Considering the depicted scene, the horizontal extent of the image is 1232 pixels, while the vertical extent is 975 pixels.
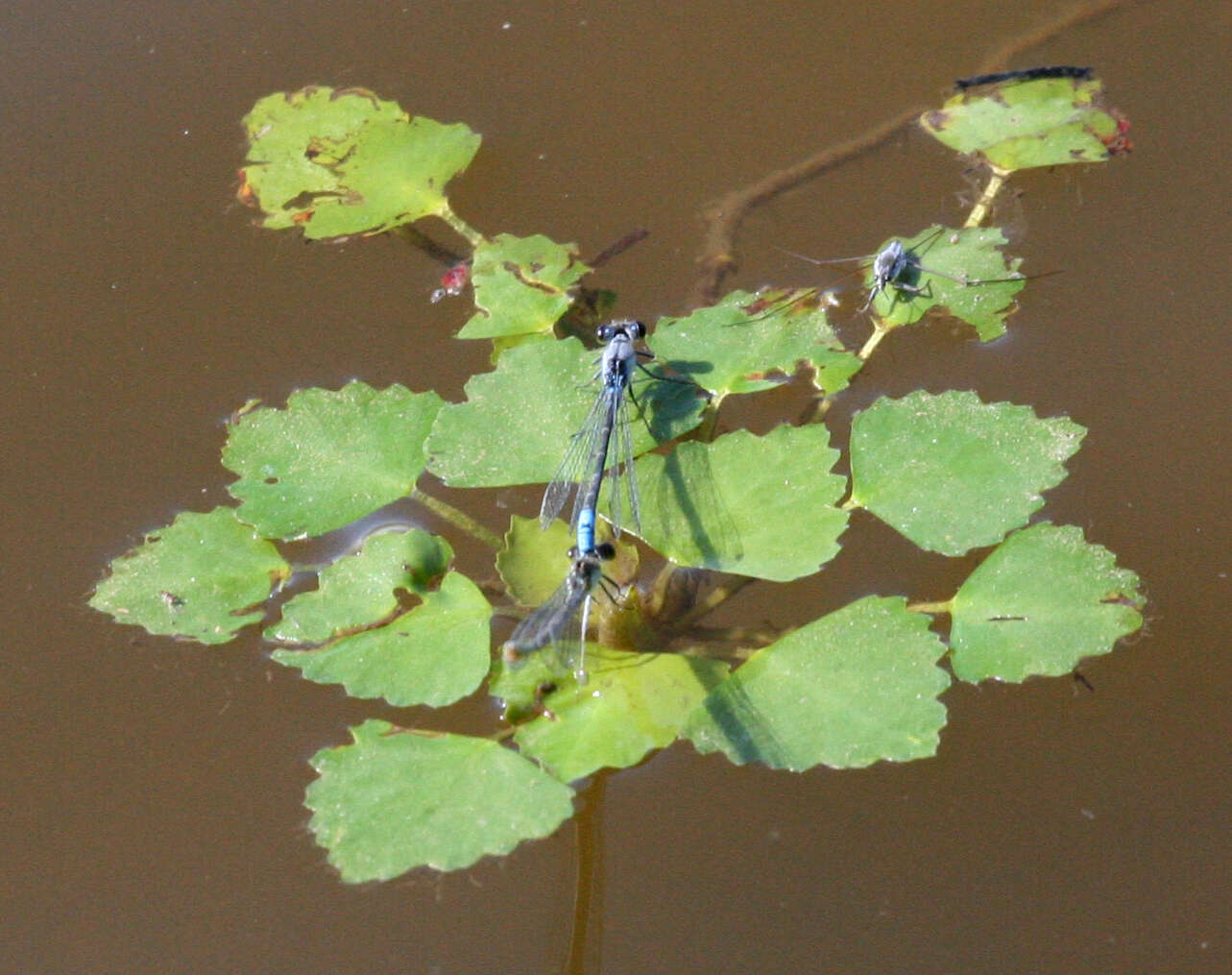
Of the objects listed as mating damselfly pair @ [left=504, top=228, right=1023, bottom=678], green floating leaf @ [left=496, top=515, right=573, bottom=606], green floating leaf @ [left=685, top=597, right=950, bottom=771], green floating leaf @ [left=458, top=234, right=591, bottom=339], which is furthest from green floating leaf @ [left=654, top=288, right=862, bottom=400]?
green floating leaf @ [left=685, top=597, right=950, bottom=771]

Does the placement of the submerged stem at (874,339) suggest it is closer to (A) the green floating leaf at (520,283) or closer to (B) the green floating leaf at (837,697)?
(A) the green floating leaf at (520,283)

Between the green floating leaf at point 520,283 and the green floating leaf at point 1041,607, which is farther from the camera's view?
the green floating leaf at point 520,283

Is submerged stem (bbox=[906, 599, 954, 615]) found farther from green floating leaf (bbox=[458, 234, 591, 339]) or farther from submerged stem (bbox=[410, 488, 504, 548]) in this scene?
green floating leaf (bbox=[458, 234, 591, 339])

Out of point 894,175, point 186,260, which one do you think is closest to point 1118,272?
point 894,175

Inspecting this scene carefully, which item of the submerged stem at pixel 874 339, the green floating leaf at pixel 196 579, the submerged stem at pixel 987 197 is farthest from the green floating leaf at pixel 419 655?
the submerged stem at pixel 987 197

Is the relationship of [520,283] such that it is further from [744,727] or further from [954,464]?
[744,727]

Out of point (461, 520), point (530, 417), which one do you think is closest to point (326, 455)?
point (461, 520)
